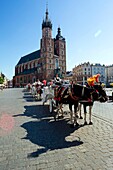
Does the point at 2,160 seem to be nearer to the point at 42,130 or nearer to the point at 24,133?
the point at 24,133

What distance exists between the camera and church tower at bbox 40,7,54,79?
88875 mm

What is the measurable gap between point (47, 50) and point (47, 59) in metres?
4.99

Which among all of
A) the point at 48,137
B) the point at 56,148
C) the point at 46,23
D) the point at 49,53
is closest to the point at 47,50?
the point at 49,53

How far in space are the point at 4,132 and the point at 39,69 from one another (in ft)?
296

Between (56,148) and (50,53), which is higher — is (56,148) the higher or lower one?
the lower one

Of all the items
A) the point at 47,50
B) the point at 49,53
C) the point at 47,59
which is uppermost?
the point at 47,50

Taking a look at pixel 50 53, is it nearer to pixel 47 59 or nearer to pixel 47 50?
pixel 47 50

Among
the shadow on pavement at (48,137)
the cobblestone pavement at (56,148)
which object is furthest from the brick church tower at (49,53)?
the cobblestone pavement at (56,148)

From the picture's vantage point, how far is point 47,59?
88875 millimetres

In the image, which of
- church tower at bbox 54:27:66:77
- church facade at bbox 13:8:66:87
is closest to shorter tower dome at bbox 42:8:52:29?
church facade at bbox 13:8:66:87

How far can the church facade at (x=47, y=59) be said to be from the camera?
89.2 m

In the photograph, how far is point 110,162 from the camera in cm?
352

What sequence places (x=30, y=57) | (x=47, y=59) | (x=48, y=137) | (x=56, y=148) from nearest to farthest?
(x=56, y=148)
(x=48, y=137)
(x=47, y=59)
(x=30, y=57)

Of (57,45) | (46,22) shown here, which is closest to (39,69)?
(57,45)
